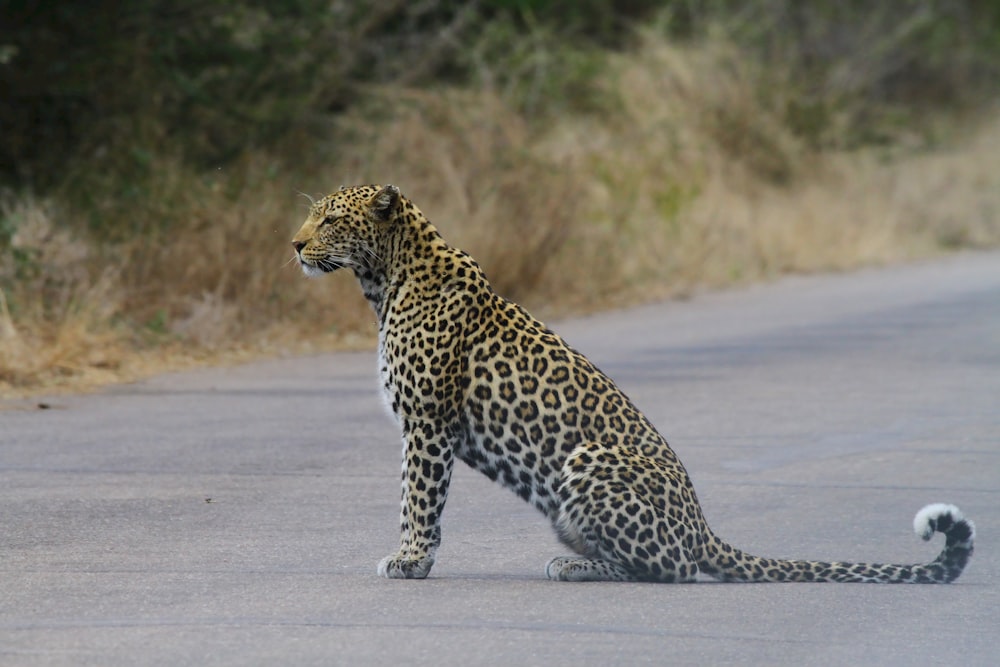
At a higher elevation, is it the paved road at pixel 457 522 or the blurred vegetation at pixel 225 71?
the blurred vegetation at pixel 225 71

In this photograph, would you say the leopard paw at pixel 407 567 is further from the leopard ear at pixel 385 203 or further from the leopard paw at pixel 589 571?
the leopard ear at pixel 385 203

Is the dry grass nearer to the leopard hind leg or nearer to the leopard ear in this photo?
the leopard ear

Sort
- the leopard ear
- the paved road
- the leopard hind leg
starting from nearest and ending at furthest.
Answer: the paved road < the leopard hind leg < the leopard ear

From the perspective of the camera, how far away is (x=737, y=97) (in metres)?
32.9

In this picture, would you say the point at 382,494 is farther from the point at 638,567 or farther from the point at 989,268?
the point at 989,268

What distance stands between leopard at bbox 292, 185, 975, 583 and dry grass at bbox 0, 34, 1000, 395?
21.1 ft

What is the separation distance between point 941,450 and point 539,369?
460 centimetres

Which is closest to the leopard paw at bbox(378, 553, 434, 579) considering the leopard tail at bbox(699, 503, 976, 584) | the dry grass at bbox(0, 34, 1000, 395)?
the leopard tail at bbox(699, 503, 976, 584)

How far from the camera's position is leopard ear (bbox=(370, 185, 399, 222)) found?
786cm

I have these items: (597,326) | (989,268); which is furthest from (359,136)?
(989,268)

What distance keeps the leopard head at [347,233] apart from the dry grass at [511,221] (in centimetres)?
622

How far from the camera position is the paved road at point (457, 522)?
6.52m

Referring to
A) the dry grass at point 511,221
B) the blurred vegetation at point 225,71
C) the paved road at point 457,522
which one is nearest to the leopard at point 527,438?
the paved road at point 457,522

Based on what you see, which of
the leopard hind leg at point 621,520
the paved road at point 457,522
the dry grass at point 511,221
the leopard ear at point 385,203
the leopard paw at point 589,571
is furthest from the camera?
the dry grass at point 511,221
